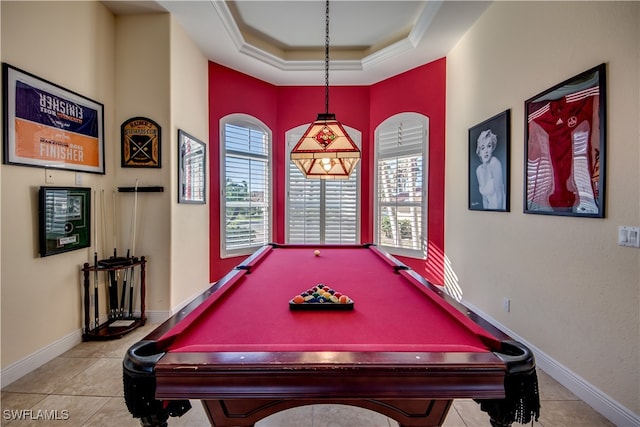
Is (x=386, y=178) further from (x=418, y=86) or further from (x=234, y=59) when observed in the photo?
(x=234, y=59)

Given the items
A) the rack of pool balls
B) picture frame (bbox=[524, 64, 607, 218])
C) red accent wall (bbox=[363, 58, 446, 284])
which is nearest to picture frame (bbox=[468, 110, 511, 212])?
picture frame (bbox=[524, 64, 607, 218])

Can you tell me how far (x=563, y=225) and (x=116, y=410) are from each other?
3.21 metres

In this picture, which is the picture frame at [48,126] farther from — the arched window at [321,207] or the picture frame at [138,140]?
the arched window at [321,207]

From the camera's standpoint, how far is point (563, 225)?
6.90 feet

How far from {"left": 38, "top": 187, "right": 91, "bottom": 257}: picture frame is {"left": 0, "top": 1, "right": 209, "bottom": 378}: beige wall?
0.06m

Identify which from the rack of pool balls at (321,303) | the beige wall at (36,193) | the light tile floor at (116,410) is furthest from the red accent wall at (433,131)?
the beige wall at (36,193)

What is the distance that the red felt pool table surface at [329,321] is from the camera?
1.08 metres

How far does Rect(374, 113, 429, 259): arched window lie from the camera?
13.9 feet

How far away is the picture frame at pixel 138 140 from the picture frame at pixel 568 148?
11.4 feet

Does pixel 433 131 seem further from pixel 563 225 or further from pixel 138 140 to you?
pixel 138 140

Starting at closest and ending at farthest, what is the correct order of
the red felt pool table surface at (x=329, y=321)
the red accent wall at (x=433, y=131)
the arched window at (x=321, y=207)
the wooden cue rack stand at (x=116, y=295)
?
the red felt pool table surface at (x=329, y=321), the wooden cue rack stand at (x=116, y=295), the red accent wall at (x=433, y=131), the arched window at (x=321, y=207)

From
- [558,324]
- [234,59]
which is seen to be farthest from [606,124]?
[234,59]

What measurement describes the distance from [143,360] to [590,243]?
249cm

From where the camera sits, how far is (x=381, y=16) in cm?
351
